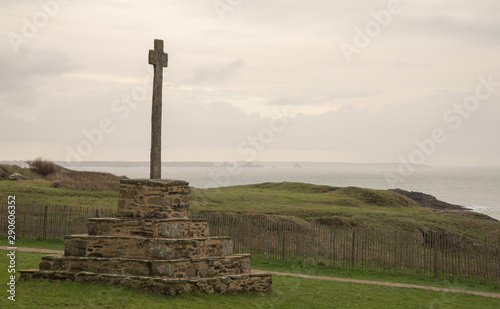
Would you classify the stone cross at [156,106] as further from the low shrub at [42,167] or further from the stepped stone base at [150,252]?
the low shrub at [42,167]

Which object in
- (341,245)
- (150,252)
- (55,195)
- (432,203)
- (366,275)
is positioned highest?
(55,195)

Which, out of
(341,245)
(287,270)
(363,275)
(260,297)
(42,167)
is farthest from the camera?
(42,167)

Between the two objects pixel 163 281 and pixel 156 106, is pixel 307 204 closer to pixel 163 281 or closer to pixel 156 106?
pixel 156 106

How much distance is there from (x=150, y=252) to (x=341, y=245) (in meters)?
9.91

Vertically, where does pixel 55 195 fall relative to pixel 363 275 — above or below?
above

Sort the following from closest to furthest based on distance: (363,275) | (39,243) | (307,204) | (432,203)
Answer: (363,275) < (39,243) < (307,204) < (432,203)

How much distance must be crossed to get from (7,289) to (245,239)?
1192 centimetres

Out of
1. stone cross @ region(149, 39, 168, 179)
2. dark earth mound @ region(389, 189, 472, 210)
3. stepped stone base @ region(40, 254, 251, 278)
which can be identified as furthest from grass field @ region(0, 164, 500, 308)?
dark earth mound @ region(389, 189, 472, 210)

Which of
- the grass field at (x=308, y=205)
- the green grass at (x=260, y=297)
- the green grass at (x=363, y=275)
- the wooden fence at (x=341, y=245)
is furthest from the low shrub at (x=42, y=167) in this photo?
the green grass at (x=260, y=297)

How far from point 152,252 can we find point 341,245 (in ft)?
32.4

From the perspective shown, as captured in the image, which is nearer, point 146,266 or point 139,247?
point 146,266

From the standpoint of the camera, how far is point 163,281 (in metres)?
12.5

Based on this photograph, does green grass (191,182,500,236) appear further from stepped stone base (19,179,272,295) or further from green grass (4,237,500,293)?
stepped stone base (19,179,272,295)

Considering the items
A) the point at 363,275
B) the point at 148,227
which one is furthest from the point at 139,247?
the point at 363,275
